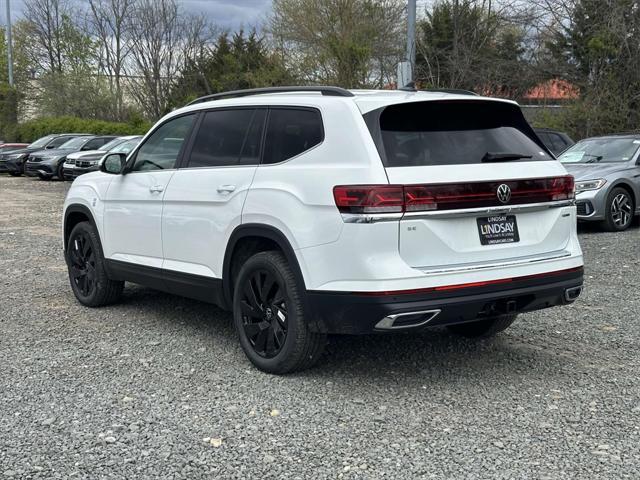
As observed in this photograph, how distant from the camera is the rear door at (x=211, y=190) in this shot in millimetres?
4941

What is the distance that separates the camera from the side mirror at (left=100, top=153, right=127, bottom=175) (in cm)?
630

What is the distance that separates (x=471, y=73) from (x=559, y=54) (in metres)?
2.76

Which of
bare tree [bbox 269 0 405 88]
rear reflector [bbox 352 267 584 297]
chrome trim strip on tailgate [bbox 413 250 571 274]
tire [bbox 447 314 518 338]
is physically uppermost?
bare tree [bbox 269 0 405 88]

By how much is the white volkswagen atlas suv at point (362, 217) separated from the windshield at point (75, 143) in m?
21.5

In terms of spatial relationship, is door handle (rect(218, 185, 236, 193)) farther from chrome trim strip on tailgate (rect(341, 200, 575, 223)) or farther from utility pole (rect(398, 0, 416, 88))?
utility pole (rect(398, 0, 416, 88))

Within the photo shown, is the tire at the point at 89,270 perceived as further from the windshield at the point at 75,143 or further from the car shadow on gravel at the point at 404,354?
the windshield at the point at 75,143

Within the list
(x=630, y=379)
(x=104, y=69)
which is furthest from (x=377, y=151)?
(x=104, y=69)

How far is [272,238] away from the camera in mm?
4535

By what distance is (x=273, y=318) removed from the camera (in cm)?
469

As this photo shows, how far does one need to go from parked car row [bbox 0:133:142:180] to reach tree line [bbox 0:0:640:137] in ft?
26.8

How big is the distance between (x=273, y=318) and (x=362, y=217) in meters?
1.04

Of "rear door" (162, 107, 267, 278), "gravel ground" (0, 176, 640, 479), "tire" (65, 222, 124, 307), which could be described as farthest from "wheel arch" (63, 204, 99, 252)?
"rear door" (162, 107, 267, 278)

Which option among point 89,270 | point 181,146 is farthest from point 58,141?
point 181,146

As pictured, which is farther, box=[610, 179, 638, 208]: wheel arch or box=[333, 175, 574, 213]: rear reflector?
box=[610, 179, 638, 208]: wheel arch
